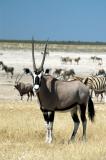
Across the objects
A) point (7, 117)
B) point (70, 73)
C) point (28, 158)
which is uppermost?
point (28, 158)

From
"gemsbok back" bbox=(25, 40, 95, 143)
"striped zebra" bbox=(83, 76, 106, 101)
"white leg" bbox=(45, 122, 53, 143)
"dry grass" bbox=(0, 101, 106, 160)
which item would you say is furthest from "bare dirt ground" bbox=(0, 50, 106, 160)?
"striped zebra" bbox=(83, 76, 106, 101)

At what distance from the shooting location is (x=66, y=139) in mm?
11812

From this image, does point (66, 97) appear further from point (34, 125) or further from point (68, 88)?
point (34, 125)

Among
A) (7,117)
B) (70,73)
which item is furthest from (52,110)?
(70,73)

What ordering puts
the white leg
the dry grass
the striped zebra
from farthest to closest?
the striped zebra
the white leg
the dry grass

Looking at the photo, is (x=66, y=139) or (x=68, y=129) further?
(x=68, y=129)

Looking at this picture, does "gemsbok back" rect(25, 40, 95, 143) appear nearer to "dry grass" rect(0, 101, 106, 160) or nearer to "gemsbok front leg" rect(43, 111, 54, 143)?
"gemsbok front leg" rect(43, 111, 54, 143)

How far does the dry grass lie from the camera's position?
9.21 meters

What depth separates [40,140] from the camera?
11.6 meters

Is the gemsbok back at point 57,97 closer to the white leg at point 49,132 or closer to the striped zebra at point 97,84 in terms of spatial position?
the white leg at point 49,132

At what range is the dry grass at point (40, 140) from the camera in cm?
921

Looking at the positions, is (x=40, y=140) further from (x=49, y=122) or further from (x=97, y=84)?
(x=97, y=84)

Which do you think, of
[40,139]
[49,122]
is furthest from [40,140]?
[49,122]

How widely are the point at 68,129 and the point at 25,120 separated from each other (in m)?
1.67
